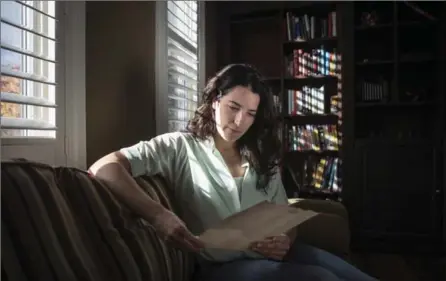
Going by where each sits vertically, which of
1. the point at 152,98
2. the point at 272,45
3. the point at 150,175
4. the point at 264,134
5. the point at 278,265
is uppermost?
the point at 272,45

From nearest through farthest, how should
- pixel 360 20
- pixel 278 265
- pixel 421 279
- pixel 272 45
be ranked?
pixel 278 265, pixel 421 279, pixel 360 20, pixel 272 45

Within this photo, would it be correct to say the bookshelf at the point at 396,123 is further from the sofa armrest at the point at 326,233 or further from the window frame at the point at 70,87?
the window frame at the point at 70,87

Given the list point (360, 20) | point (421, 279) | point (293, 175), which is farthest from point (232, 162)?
point (360, 20)

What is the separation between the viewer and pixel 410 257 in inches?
118

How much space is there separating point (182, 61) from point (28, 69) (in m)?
1.24

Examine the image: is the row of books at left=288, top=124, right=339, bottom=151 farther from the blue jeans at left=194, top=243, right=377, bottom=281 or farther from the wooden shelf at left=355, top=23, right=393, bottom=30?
the blue jeans at left=194, top=243, right=377, bottom=281

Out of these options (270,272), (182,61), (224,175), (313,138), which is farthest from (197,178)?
(313,138)

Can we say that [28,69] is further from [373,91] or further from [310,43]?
[373,91]

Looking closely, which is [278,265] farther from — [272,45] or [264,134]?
[272,45]

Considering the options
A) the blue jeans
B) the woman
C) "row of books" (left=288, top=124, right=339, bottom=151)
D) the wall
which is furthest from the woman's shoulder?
"row of books" (left=288, top=124, right=339, bottom=151)

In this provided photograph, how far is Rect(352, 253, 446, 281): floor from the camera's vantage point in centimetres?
257

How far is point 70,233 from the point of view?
840 mm

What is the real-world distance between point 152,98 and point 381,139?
76.6 inches

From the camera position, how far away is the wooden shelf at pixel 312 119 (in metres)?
3.44
